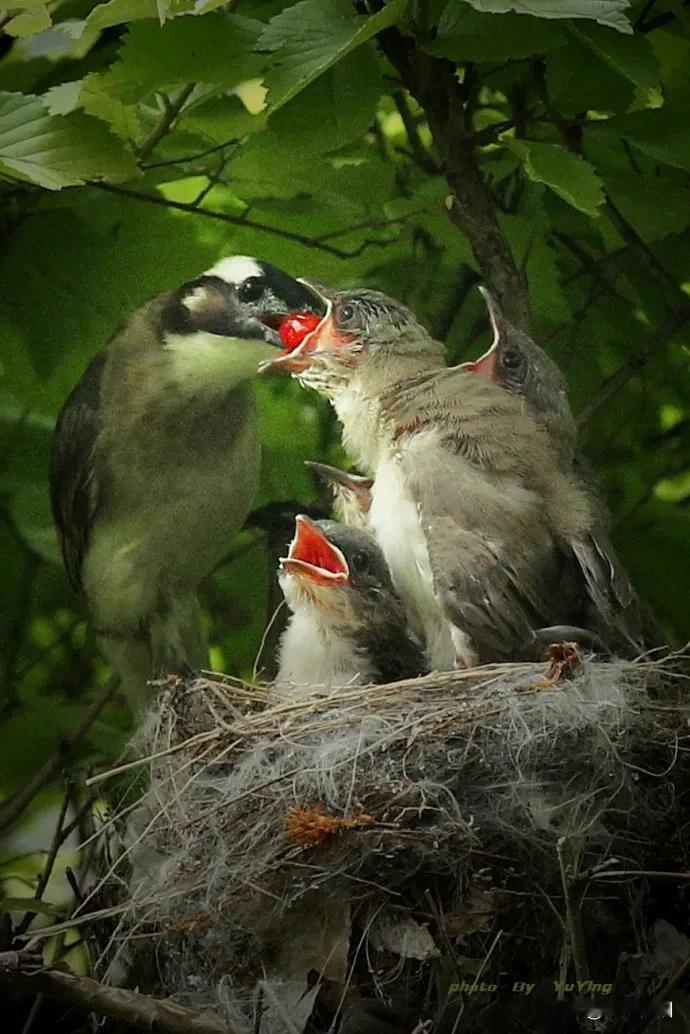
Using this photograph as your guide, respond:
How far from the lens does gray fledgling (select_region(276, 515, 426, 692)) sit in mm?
1024

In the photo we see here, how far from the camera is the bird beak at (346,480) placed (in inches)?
42.7

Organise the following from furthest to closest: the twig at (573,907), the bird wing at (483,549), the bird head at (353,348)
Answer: the bird head at (353,348) → the bird wing at (483,549) → the twig at (573,907)

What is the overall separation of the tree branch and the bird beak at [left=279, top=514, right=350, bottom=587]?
25 cm

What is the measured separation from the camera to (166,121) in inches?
43.6

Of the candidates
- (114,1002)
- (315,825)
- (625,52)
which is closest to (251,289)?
(625,52)

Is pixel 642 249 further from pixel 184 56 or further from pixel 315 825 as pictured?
pixel 315 825

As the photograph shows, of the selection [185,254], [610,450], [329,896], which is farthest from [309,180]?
[329,896]

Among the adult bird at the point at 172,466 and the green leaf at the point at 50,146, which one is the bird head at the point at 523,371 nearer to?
the adult bird at the point at 172,466

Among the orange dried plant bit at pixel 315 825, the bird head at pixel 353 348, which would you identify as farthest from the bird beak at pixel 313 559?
the orange dried plant bit at pixel 315 825

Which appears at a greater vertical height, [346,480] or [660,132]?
[660,132]

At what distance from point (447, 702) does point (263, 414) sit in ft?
1.05

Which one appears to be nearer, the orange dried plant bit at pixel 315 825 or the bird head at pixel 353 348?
the orange dried plant bit at pixel 315 825

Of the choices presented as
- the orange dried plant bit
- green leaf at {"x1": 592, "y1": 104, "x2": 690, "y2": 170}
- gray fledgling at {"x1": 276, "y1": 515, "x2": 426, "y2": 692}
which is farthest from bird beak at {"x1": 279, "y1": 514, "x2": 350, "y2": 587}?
green leaf at {"x1": 592, "y1": 104, "x2": 690, "y2": 170}

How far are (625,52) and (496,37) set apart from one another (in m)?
0.10
